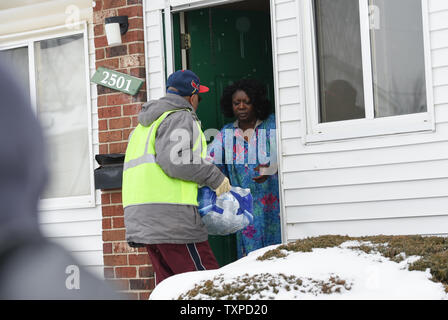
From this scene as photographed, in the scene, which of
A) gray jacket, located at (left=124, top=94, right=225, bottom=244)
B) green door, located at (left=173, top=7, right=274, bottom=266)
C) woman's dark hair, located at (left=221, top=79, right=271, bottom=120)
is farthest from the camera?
green door, located at (left=173, top=7, right=274, bottom=266)

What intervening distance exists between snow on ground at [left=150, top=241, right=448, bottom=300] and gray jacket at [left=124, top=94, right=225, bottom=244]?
1.13m

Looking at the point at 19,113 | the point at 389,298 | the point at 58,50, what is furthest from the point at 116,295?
the point at 58,50

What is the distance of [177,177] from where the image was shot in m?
4.77

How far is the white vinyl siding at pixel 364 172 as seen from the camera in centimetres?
508

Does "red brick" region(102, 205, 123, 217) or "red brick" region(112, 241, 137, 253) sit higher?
"red brick" region(102, 205, 123, 217)

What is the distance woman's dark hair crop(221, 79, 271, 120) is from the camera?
6.45m

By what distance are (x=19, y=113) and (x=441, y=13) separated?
15.1ft

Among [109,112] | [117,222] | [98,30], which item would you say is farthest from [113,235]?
[98,30]

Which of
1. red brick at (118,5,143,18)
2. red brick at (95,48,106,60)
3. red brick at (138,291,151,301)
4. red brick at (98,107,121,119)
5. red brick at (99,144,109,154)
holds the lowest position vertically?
red brick at (138,291,151,301)

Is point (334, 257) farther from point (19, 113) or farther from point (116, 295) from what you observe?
point (19, 113)

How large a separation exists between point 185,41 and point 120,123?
0.93 m

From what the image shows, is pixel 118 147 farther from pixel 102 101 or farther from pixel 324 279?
pixel 324 279

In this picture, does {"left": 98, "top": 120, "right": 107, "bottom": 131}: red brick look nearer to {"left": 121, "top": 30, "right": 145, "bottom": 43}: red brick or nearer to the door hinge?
{"left": 121, "top": 30, "right": 145, "bottom": 43}: red brick

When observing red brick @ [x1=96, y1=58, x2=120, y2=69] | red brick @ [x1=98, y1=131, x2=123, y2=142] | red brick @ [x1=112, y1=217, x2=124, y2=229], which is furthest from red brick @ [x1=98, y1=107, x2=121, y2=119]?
red brick @ [x1=112, y1=217, x2=124, y2=229]
